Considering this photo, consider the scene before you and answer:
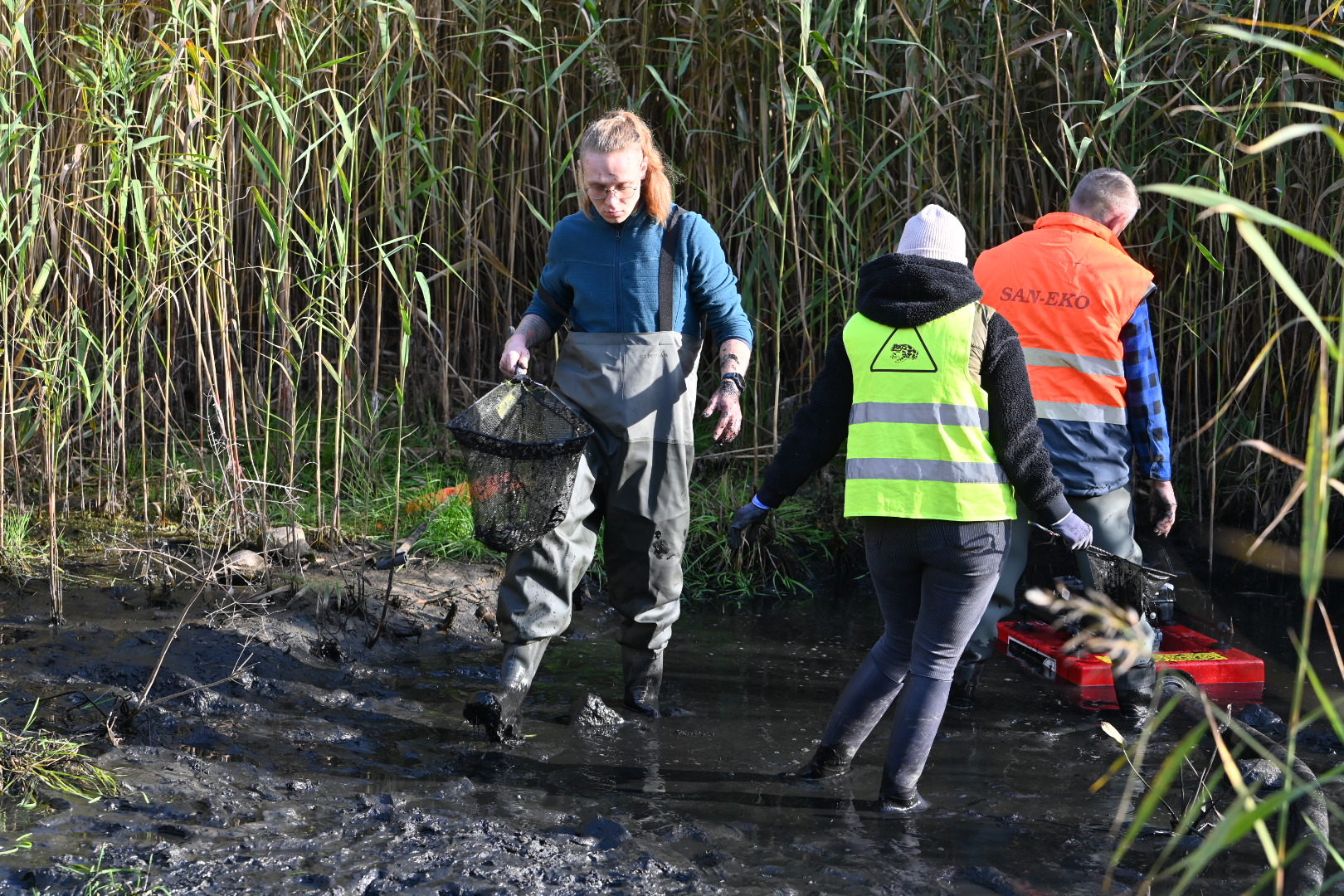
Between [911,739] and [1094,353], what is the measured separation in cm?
147

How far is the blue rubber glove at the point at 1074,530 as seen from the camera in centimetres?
315

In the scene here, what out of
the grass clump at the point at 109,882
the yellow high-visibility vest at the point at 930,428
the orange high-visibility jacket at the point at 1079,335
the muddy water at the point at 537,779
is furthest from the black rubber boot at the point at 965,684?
the grass clump at the point at 109,882

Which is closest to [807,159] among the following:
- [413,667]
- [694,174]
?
[694,174]

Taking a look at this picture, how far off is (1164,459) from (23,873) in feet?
10.7

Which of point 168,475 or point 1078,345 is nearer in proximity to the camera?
point 1078,345

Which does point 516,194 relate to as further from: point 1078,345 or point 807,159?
point 1078,345

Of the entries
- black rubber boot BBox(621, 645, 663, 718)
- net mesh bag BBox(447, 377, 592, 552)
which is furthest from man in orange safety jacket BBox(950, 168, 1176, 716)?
net mesh bag BBox(447, 377, 592, 552)

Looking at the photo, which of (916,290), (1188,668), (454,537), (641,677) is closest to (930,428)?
(916,290)

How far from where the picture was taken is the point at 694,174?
18.7ft

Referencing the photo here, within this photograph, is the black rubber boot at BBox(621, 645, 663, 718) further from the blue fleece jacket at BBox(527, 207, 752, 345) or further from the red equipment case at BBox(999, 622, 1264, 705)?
the red equipment case at BBox(999, 622, 1264, 705)

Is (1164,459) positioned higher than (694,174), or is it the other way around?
(694,174)

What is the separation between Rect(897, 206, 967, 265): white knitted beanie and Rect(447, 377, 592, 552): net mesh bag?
1.02 meters

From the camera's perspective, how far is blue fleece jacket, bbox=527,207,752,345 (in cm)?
360

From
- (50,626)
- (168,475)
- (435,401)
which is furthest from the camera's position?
(435,401)
